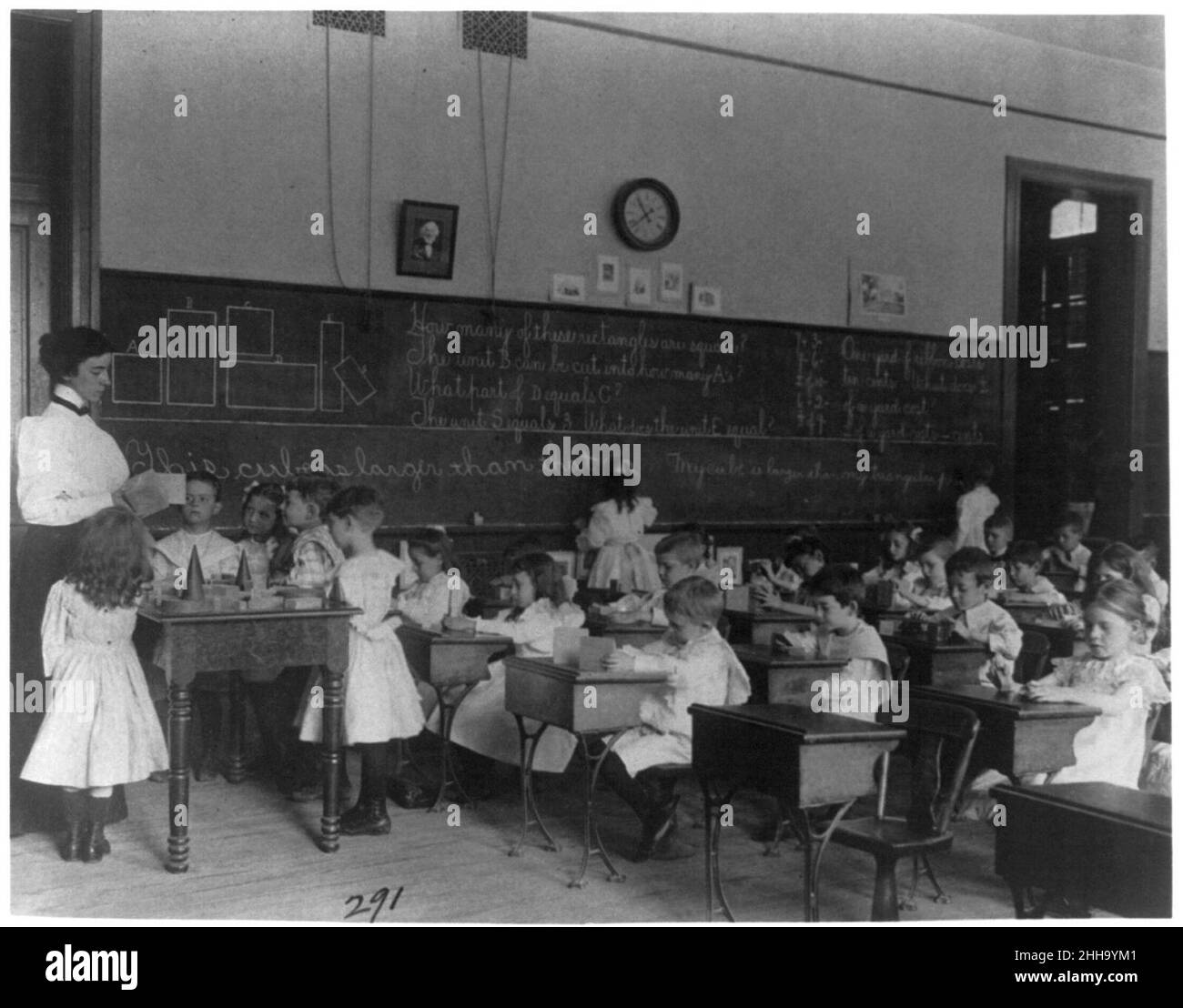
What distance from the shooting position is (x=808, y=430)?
7164mm

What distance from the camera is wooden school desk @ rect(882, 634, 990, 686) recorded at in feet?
13.4

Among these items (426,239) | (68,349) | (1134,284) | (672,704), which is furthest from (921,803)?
(1134,284)

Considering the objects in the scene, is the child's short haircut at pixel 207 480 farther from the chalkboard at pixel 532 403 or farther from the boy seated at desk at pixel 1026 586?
the boy seated at desk at pixel 1026 586

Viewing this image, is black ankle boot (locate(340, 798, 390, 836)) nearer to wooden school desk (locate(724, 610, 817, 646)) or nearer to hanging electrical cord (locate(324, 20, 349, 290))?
wooden school desk (locate(724, 610, 817, 646))

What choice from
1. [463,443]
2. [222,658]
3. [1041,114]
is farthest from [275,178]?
[1041,114]

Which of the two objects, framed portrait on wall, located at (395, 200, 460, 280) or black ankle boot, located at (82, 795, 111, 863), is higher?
framed portrait on wall, located at (395, 200, 460, 280)

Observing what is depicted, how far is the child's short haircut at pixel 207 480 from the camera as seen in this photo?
4879mm

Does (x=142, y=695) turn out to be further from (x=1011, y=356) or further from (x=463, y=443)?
(x=1011, y=356)

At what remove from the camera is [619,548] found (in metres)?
6.26

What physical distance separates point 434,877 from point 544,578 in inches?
48.8

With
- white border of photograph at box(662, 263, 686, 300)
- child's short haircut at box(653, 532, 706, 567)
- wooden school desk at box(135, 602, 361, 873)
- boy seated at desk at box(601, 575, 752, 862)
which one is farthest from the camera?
white border of photograph at box(662, 263, 686, 300)

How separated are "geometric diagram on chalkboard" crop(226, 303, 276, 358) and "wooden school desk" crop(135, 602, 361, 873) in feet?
7.24

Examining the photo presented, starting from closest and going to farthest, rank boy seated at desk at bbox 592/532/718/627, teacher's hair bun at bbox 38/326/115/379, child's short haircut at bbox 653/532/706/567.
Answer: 1. teacher's hair bun at bbox 38/326/115/379
2. boy seated at desk at bbox 592/532/718/627
3. child's short haircut at bbox 653/532/706/567

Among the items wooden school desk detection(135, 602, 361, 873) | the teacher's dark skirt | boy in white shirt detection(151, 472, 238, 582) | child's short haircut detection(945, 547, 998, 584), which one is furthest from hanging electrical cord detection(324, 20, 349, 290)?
child's short haircut detection(945, 547, 998, 584)
